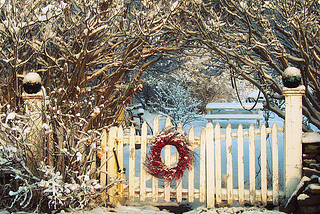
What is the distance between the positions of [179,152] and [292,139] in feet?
4.88

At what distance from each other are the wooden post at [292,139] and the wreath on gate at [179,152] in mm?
1272

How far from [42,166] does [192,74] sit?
10164 mm

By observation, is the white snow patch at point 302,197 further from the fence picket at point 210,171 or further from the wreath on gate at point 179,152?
the wreath on gate at point 179,152

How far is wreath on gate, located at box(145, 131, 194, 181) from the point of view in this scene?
14.7 feet

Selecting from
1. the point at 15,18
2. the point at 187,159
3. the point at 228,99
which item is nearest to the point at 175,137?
the point at 187,159

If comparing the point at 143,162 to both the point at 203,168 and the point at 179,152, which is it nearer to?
the point at 179,152

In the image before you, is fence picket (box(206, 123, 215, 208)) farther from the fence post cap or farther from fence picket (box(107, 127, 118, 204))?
fence picket (box(107, 127, 118, 204))

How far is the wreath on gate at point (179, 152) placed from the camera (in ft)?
14.7

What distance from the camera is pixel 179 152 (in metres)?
4.54

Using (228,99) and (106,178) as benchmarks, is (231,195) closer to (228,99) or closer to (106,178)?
(106,178)

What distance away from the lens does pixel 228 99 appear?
686 inches

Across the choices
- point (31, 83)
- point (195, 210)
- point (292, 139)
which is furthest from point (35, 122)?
point (292, 139)

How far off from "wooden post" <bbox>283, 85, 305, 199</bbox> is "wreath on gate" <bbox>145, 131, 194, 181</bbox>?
1272mm

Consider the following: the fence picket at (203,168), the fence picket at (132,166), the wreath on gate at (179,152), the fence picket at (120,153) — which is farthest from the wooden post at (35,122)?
the fence picket at (203,168)
